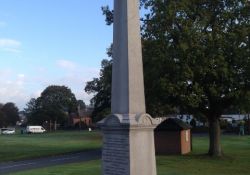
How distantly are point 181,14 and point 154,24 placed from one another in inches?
64.7

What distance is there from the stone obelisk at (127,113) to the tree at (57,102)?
11780 centimetres

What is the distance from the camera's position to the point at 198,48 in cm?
2845

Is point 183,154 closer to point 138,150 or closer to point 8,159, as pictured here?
point 8,159

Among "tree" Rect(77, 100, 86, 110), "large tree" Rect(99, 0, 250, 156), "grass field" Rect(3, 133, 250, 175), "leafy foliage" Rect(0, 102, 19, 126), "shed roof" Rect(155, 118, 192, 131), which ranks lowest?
"grass field" Rect(3, 133, 250, 175)

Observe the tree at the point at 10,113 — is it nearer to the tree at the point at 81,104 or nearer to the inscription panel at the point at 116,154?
the tree at the point at 81,104

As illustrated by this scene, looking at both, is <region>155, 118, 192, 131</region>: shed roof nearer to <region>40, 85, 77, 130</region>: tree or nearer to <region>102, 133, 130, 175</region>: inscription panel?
<region>102, 133, 130, 175</region>: inscription panel

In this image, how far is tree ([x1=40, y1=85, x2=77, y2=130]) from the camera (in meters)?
129

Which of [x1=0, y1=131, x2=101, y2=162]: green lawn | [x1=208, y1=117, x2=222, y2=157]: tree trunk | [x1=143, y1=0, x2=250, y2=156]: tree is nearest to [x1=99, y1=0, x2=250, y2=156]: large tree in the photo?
[x1=143, y1=0, x2=250, y2=156]: tree

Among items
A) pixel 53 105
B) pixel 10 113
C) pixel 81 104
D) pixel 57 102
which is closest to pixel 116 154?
pixel 53 105

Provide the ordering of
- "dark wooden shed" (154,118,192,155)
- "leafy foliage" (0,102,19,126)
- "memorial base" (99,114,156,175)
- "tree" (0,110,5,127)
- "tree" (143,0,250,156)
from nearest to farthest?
"memorial base" (99,114,156,175) → "tree" (143,0,250,156) → "dark wooden shed" (154,118,192,155) → "tree" (0,110,5,127) → "leafy foliage" (0,102,19,126)

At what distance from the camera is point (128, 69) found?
11461mm

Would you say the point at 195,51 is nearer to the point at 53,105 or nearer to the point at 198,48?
the point at 198,48

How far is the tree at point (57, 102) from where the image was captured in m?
129

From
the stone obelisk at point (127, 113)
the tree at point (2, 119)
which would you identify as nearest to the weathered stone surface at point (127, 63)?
the stone obelisk at point (127, 113)
